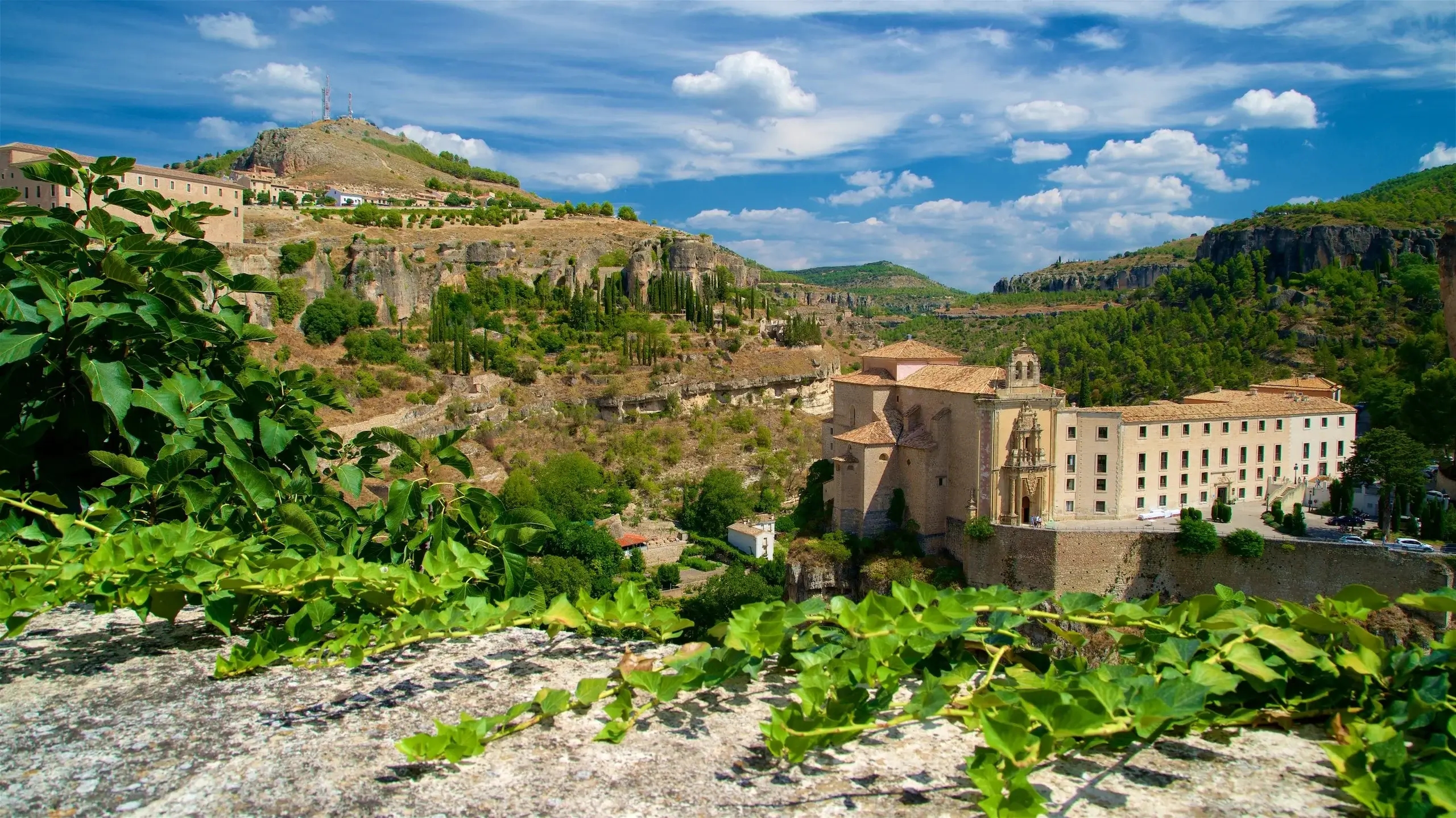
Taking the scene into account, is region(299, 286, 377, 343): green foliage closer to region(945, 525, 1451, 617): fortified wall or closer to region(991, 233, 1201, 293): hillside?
region(945, 525, 1451, 617): fortified wall

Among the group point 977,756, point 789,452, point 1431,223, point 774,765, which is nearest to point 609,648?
point 774,765

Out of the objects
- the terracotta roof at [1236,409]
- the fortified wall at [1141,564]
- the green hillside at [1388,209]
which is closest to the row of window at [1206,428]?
the terracotta roof at [1236,409]

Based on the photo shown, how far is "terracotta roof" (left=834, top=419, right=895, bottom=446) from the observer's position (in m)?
20.7

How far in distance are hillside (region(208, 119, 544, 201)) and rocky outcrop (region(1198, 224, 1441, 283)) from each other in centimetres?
5961

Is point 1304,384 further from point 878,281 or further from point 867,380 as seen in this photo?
point 878,281

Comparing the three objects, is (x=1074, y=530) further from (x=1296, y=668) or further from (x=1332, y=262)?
(x=1332, y=262)

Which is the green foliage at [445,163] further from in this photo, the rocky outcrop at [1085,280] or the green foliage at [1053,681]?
the green foliage at [1053,681]

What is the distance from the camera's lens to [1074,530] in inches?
736

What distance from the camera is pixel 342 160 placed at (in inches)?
2517

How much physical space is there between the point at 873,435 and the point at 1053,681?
19717 mm

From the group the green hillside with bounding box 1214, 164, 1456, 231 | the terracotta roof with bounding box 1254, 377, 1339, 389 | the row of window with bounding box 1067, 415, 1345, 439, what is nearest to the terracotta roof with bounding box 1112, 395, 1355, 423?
the row of window with bounding box 1067, 415, 1345, 439

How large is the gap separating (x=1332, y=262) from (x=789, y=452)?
1676 inches

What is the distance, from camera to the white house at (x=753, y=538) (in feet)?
92.1

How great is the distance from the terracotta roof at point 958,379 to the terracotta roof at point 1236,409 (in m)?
2.87
